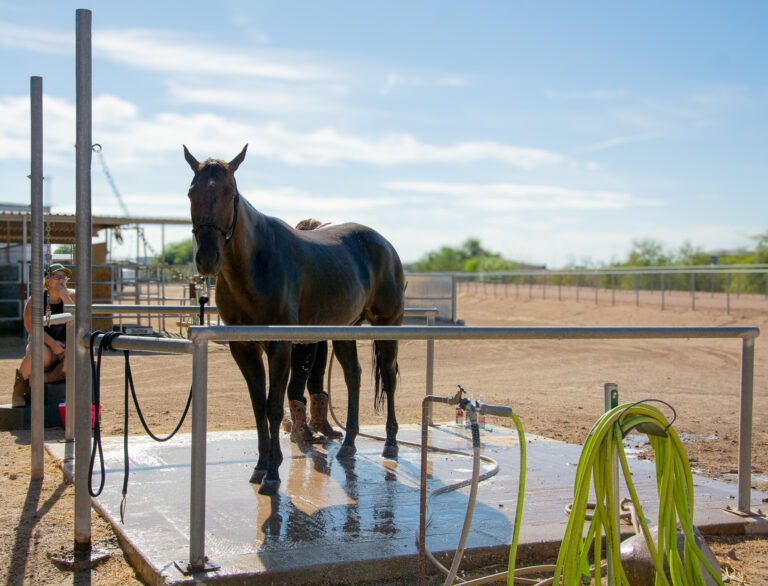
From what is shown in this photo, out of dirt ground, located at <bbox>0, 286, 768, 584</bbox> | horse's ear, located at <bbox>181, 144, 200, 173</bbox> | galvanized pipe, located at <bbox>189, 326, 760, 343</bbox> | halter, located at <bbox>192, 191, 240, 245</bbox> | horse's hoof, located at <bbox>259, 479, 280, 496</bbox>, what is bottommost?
dirt ground, located at <bbox>0, 286, 768, 584</bbox>

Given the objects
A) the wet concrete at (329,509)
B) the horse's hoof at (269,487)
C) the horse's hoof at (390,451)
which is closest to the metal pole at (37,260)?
the wet concrete at (329,509)

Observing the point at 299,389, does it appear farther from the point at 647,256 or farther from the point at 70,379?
the point at 647,256

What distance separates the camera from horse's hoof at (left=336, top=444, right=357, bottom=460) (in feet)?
17.7

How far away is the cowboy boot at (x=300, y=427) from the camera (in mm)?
5812

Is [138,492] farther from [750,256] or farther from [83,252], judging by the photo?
[750,256]

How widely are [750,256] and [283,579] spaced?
126 ft

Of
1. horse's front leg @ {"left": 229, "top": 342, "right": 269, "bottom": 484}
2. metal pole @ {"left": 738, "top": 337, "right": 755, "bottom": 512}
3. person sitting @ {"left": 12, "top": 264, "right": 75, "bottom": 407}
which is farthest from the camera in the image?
person sitting @ {"left": 12, "top": 264, "right": 75, "bottom": 407}

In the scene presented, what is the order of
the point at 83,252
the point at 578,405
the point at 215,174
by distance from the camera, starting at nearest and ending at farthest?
1. the point at 83,252
2. the point at 215,174
3. the point at 578,405

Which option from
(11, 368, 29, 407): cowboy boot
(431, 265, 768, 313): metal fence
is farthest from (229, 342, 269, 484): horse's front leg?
(431, 265, 768, 313): metal fence

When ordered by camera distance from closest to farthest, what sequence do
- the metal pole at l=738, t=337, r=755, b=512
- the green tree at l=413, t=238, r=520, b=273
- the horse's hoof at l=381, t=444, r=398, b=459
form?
1. the metal pole at l=738, t=337, r=755, b=512
2. the horse's hoof at l=381, t=444, r=398, b=459
3. the green tree at l=413, t=238, r=520, b=273

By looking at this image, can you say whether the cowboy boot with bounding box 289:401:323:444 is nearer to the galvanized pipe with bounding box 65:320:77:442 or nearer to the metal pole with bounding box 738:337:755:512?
the galvanized pipe with bounding box 65:320:77:442

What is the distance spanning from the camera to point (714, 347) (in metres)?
18.3

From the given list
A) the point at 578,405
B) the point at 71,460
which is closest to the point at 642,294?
the point at 578,405

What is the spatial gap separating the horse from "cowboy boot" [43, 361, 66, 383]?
2.99m
